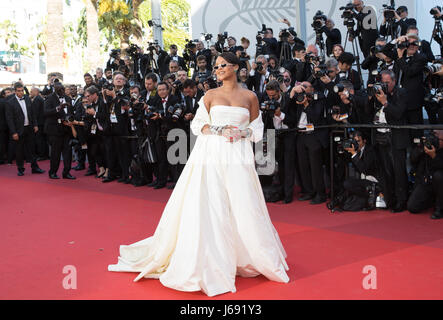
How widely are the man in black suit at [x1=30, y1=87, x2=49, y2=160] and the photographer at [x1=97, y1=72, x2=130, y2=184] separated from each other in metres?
3.28

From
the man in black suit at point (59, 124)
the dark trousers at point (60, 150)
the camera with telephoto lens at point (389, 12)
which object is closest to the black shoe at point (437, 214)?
the camera with telephoto lens at point (389, 12)

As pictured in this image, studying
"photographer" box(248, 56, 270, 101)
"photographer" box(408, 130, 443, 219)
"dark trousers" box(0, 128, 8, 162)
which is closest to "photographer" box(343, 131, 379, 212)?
"photographer" box(408, 130, 443, 219)

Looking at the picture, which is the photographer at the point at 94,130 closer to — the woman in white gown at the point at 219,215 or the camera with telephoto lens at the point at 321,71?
the camera with telephoto lens at the point at 321,71

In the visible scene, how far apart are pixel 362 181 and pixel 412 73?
1.55 m

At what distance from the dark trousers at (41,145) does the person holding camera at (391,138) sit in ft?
30.7

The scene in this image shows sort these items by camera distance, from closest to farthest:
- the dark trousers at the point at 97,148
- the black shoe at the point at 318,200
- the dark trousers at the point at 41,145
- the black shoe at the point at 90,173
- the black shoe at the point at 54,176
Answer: the black shoe at the point at 318,200
the dark trousers at the point at 97,148
the black shoe at the point at 54,176
the black shoe at the point at 90,173
the dark trousers at the point at 41,145

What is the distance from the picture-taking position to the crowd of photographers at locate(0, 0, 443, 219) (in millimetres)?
6867

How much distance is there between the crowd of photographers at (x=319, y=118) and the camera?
6867mm

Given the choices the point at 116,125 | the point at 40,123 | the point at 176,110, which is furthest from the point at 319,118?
the point at 40,123

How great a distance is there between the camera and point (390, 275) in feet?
14.4

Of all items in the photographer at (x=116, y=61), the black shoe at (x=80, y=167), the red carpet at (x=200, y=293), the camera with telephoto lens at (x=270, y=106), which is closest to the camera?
the red carpet at (x=200, y=293)

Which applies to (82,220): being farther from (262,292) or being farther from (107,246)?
(262,292)

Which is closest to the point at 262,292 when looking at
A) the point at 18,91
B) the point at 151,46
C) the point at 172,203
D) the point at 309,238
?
the point at 172,203

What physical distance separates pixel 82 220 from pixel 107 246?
1.53 m
